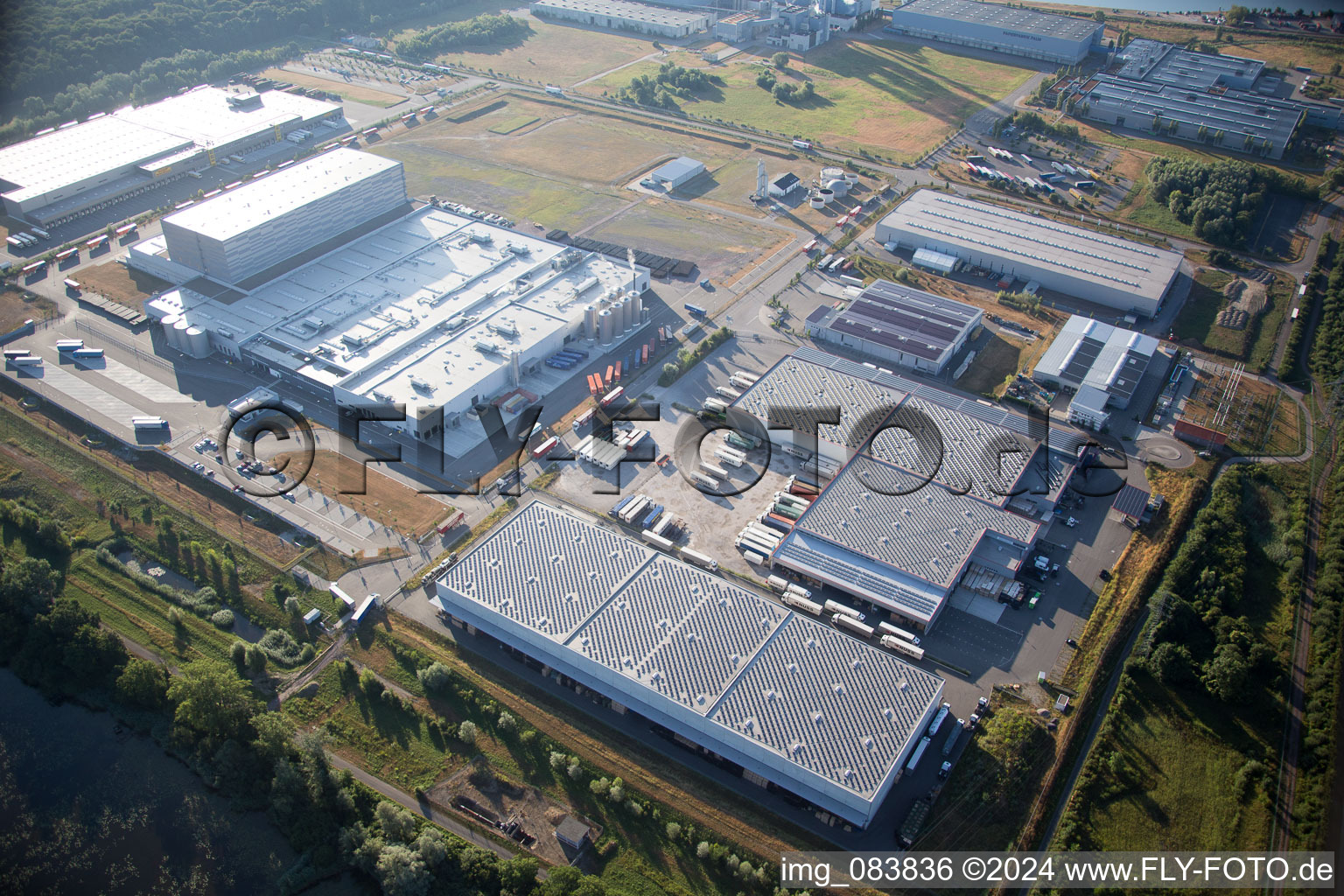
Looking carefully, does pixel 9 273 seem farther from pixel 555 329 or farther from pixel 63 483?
pixel 555 329

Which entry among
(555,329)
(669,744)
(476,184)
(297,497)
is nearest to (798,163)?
(476,184)

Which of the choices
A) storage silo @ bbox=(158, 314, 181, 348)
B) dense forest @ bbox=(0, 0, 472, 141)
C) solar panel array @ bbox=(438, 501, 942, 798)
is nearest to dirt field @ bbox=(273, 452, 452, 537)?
solar panel array @ bbox=(438, 501, 942, 798)

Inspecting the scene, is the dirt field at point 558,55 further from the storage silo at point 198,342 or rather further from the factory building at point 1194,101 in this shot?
the storage silo at point 198,342

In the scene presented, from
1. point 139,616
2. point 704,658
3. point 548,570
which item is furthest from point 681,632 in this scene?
point 139,616

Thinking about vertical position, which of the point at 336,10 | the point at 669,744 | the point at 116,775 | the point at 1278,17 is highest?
the point at 1278,17

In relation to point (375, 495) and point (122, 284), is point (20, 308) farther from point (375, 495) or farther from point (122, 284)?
point (375, 495)

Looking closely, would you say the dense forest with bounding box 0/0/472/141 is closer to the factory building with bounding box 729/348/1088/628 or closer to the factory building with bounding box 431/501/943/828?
the factory building with bounding box 431/501/943/828
